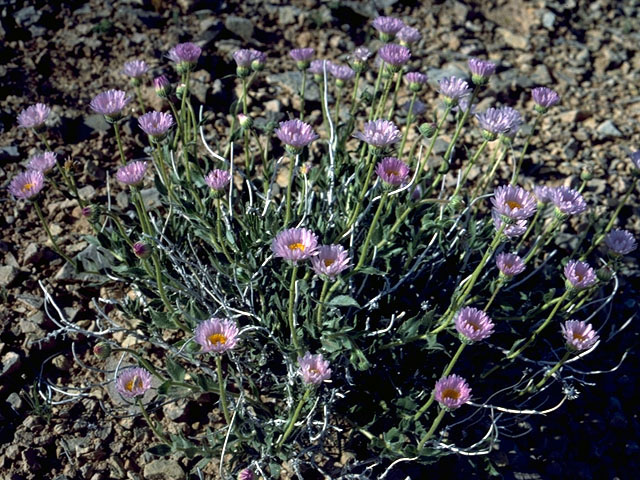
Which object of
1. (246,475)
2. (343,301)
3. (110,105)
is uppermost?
(110,105)

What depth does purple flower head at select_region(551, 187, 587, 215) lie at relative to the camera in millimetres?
2643

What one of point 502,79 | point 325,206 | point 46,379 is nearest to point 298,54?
point 325,206

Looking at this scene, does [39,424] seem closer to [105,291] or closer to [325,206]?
[105,291]

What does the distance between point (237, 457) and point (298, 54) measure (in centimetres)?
188

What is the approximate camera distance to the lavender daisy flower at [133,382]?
2.39 metres

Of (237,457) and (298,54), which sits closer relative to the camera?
(237,457)

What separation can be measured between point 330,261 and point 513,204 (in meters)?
0.80

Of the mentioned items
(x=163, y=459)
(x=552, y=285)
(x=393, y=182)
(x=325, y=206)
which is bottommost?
(x=163, y=459)

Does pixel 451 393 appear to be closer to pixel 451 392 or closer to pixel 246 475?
pixel 451 392

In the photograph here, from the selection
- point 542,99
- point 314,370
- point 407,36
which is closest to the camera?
point 314,370

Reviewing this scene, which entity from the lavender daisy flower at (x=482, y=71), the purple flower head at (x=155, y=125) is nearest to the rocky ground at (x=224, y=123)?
the purple flower head at (x=155, y=125)

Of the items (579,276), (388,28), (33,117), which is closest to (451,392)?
(579,276)

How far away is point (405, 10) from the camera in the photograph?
550cm

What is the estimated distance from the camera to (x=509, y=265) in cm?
256
